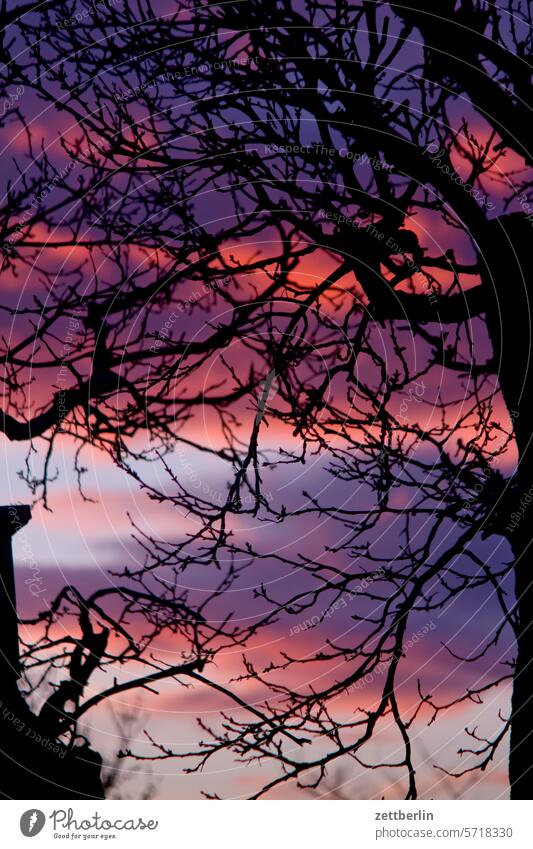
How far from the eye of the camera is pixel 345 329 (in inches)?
313

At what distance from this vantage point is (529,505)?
7.63 meters

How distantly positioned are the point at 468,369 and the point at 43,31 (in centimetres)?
463

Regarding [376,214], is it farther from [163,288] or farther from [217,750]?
[217,750]

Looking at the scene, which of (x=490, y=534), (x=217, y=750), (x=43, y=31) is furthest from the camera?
(x=43, y=31)

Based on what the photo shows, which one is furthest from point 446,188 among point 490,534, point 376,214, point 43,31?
point 43,31

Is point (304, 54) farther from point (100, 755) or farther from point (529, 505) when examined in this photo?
point (100, 755)

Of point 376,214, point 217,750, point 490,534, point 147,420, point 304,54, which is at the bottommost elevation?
point 217,750

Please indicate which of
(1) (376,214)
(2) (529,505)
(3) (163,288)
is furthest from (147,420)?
(2) (529,505)

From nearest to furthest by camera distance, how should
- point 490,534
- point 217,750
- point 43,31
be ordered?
point 217,750 < point 490,534 < point 43,31

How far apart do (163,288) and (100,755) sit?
3709mm

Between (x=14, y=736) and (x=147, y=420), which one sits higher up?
(x=147, y=420)

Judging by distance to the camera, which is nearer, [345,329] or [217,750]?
[217,750]

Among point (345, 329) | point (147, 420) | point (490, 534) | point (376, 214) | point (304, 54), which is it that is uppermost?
point (304, 54)

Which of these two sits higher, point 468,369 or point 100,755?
point 468,369
